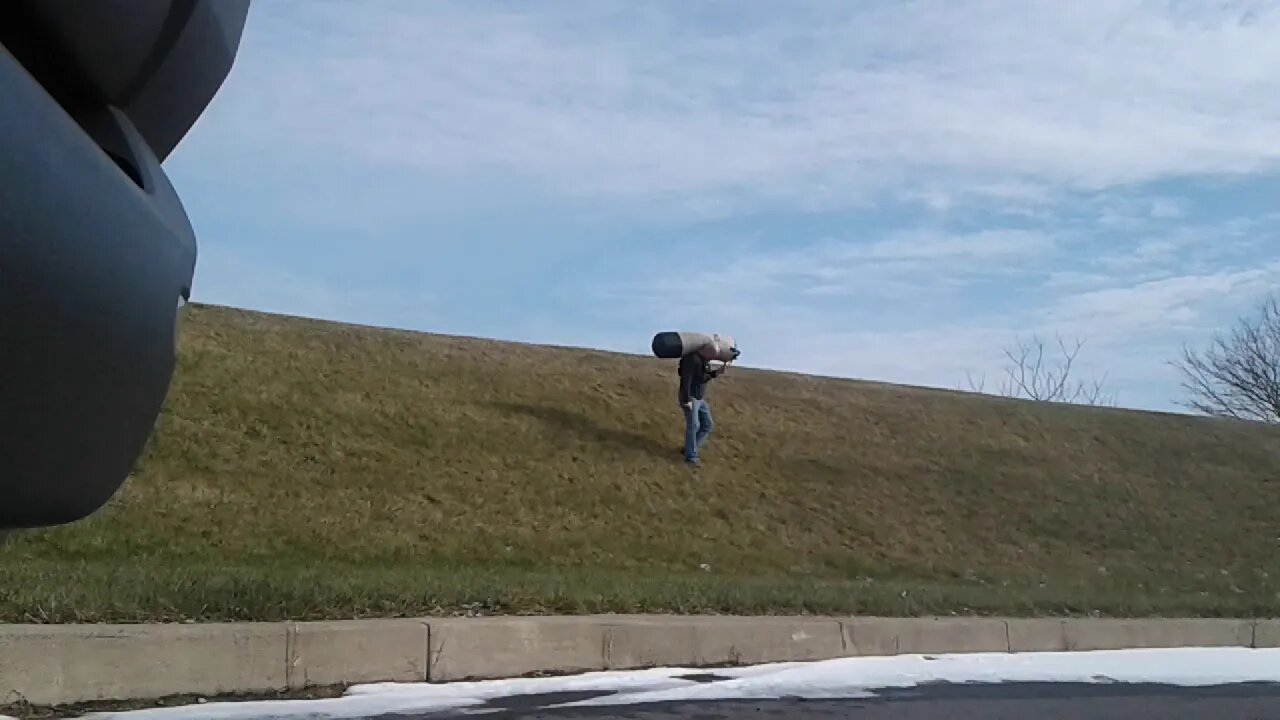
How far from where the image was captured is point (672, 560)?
1255 cm

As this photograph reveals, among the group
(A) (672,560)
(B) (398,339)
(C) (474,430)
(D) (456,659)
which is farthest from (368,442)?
(D) (456,659)

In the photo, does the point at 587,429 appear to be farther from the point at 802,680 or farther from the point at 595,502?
the point at 802,680

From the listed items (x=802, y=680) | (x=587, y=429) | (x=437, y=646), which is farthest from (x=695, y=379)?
(x=437, y=646)

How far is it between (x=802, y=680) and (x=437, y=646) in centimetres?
202

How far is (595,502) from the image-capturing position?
13.9 m

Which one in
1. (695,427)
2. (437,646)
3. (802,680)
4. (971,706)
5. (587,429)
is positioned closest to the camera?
(971,706)

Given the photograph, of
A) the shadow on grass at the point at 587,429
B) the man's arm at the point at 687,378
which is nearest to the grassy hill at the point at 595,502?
the shadow on grass at the point at 587,429

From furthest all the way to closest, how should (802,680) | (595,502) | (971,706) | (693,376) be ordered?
(693,376)
(595,502)
(802,680)
(971,706)

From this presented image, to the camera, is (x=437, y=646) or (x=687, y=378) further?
(x=687, y=378)

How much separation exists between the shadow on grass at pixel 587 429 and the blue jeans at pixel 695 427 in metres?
0.33

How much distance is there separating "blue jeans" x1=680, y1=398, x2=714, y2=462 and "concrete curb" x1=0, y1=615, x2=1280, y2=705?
277 inches

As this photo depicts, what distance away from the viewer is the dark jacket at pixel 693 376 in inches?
635

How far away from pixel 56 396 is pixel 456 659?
507 centimetres

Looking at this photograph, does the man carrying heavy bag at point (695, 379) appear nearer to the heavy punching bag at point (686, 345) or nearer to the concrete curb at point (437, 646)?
the heavy punching bag at point (686, 345)
